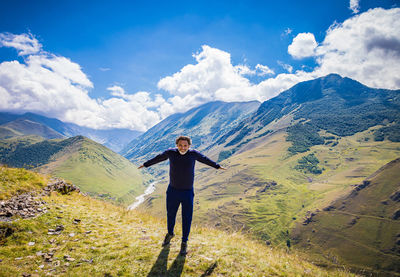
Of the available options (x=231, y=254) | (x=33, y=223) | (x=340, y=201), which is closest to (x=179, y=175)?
(x=231, y=254)

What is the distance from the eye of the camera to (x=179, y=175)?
26.2 ft

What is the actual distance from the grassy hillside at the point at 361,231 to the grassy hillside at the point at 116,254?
172076 mm

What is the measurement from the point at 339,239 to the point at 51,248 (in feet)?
686

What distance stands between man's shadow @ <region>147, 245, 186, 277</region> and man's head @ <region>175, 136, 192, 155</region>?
396 cm

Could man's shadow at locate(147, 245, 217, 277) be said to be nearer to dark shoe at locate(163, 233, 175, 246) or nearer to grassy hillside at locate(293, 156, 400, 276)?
dark shoe at locate(163, 233, 175, 246)

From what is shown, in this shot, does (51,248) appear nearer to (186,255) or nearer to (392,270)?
(186,255)

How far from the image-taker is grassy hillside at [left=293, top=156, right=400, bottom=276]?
141125mm

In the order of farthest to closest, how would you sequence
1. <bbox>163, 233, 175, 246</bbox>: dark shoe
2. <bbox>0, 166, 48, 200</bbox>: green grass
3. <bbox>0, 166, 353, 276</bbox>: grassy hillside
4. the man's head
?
<bbox>0, 166, 48, 200</bbox>: green grass < <bbox>163, 233, 175, 246</bbox>: dark shoe < the man's head < <bbox>0, 166, 353, 276</bbox>: grassy hillside

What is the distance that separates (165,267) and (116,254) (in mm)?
2103

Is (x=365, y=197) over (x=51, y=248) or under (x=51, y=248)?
under

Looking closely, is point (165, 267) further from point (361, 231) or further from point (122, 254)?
point (361, 231)

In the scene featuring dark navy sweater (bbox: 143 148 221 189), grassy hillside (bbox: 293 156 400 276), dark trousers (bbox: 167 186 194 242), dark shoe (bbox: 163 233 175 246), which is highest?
dark navy sweater (bbox: 143 148 221 189)

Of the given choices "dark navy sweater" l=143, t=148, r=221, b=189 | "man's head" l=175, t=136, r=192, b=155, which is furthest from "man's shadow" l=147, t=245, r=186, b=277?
"man's head" l=175, t=136, r=192, b=155

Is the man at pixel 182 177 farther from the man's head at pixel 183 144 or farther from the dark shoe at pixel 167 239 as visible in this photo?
the dark shoe at pixel 167 239
